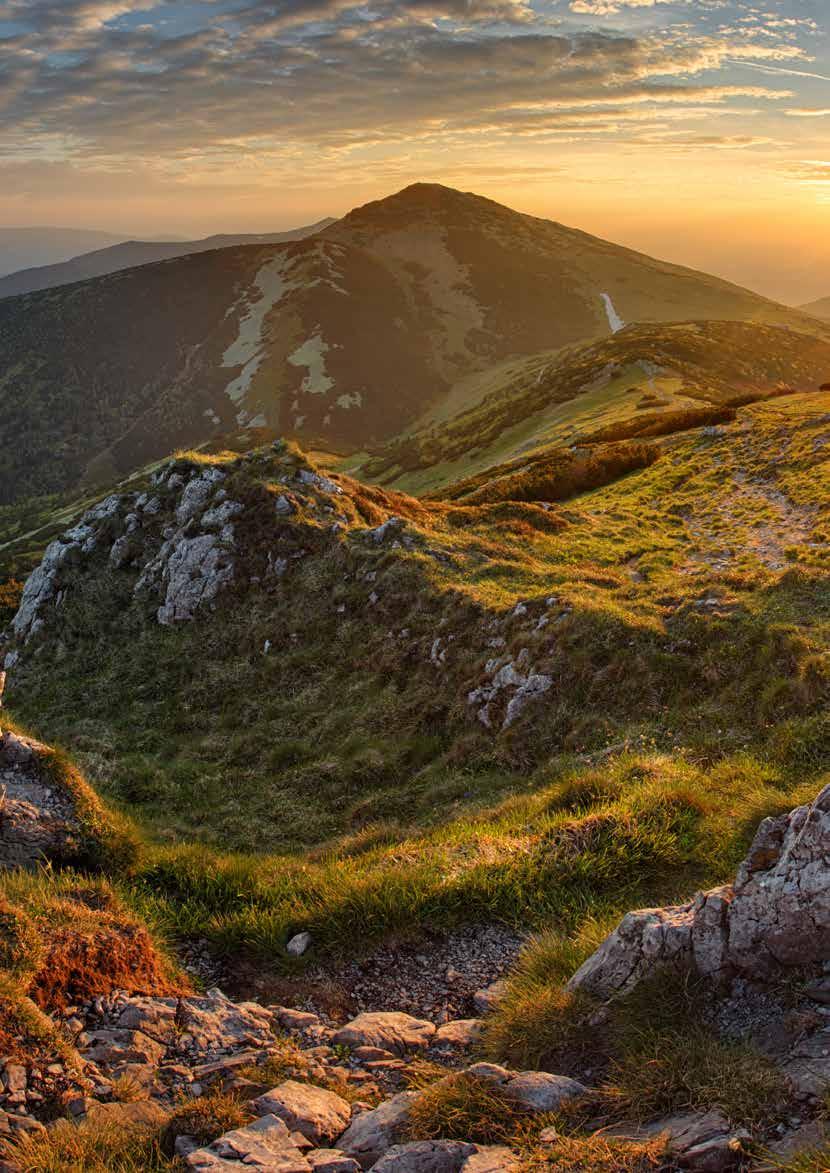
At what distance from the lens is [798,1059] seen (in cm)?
502

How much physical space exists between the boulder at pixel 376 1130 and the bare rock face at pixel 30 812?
519cm

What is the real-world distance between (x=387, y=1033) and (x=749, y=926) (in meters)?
3.39

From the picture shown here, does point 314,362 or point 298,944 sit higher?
point 314,362

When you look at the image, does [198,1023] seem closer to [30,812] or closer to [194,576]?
[30,812]

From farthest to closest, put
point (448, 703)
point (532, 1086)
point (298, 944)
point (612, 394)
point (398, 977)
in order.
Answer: point (612, 394) < point (448, 703) < point (298, 944) < point (398, 977) < point (532, 1086)

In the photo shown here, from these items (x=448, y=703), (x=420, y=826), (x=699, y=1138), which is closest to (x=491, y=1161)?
(x=699, y=1138)

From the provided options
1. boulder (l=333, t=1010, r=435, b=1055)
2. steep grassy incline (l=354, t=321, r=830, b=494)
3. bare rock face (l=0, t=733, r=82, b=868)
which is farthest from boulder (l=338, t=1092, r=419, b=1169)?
steep grassy incline (l=354, t=321, r=830, b=494)

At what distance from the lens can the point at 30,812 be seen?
8.90 metres

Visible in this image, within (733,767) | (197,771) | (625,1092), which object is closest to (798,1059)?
(625,1092)

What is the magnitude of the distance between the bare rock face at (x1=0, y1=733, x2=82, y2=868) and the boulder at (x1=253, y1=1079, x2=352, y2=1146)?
4.53 meters

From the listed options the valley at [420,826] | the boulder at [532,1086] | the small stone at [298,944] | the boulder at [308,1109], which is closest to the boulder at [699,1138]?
the valley at [420,826]

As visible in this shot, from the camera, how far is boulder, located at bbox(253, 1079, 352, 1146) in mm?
5277

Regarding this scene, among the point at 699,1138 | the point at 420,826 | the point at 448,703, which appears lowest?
the point at 420,826

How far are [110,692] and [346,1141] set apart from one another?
67.3 feet
